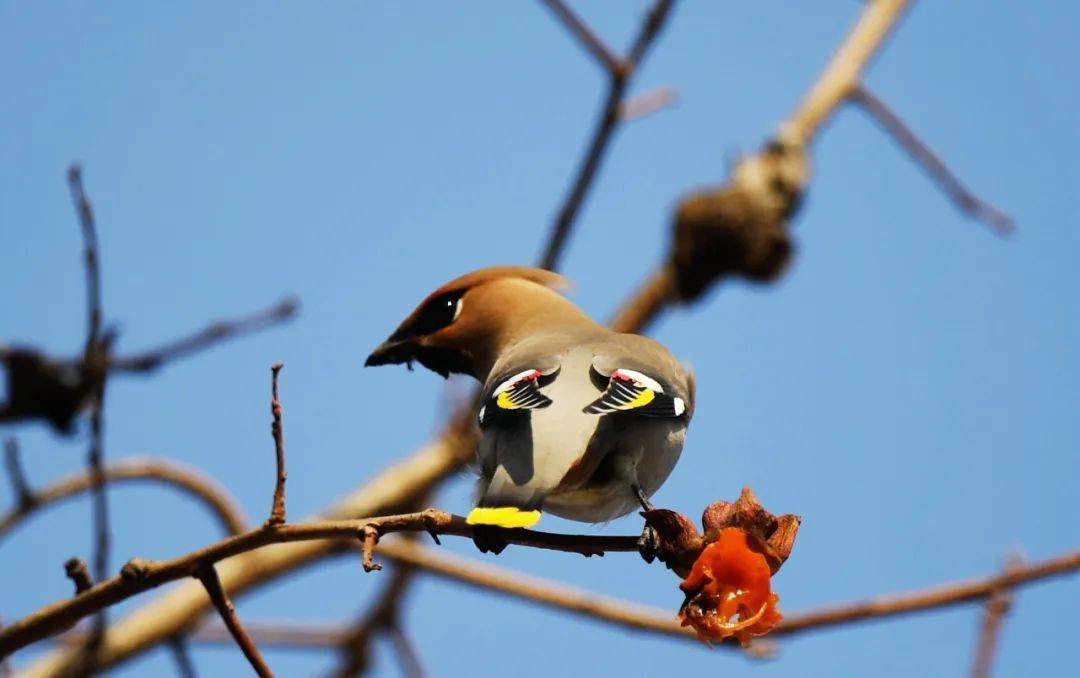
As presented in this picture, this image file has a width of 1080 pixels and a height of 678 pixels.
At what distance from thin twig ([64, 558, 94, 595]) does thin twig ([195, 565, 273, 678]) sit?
0.63 feet

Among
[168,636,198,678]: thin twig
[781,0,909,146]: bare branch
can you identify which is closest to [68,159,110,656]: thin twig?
[168,636,198,678]: thin twig

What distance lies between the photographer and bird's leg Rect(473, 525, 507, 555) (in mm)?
2676

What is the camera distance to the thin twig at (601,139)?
17.7 ft

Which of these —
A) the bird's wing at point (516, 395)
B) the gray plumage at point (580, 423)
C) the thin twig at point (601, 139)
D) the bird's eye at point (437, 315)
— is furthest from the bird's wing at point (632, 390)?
the thin twig at point (601, 139)

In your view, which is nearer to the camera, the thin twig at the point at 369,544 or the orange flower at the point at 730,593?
the thin twig at the point at 369,544

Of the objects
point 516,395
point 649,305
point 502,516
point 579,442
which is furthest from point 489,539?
point 649,305

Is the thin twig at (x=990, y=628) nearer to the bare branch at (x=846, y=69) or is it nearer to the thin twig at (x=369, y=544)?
the thin twig at (x=369, y=544)

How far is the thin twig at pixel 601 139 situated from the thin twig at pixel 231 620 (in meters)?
3.12

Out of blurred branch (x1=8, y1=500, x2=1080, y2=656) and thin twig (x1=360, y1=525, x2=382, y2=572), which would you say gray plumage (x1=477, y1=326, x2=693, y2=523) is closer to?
blurred branch (x1=8, y1=500, x2=1080, y2=656)

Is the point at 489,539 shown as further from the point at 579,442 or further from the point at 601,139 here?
the point at 601,139

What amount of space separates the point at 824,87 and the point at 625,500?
415cm

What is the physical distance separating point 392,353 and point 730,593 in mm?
1879

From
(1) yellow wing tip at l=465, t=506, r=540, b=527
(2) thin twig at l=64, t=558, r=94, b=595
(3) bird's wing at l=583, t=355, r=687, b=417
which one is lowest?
(2) thin twig at l=64, t=558, r=94, b=595

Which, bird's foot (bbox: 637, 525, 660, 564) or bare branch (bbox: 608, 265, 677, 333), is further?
bare branch (bbox: 608, 265, 677, 333)
